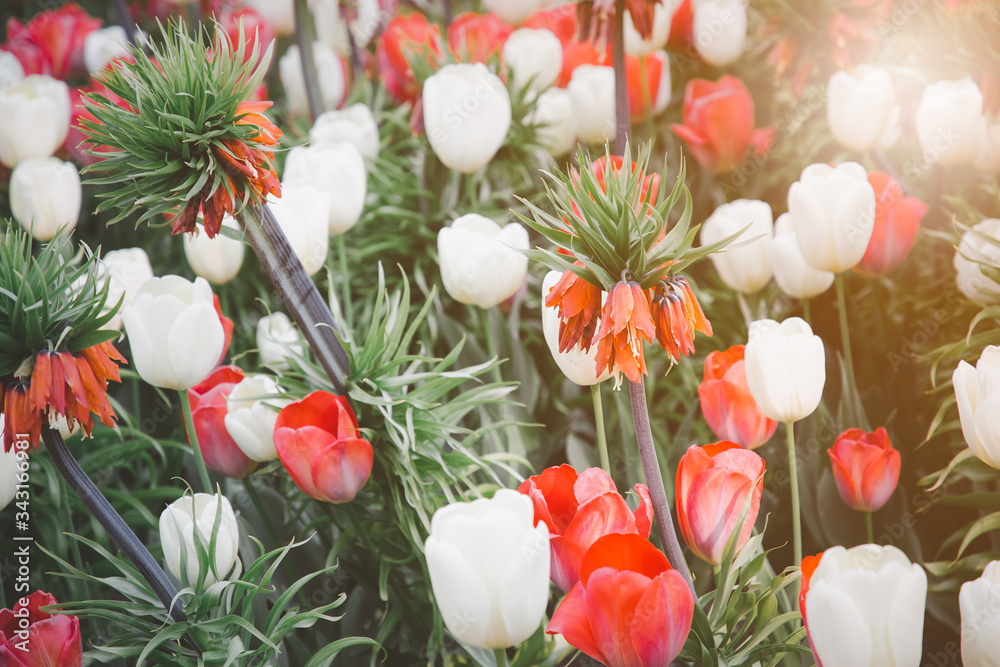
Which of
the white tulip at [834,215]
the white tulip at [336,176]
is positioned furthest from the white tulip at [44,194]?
the white tulip at [834,215]

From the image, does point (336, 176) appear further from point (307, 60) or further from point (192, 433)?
point (307, 60)

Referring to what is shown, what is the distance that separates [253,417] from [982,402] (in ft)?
1.91

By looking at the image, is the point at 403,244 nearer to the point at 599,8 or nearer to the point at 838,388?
the point at 599,8

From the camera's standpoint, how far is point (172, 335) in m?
0.63

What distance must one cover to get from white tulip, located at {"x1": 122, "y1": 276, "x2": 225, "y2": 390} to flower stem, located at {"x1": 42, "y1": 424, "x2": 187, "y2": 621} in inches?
4.8

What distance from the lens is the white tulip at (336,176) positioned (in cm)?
84

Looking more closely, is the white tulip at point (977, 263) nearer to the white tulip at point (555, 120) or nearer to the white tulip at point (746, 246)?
the white tulip at point (746, 246)

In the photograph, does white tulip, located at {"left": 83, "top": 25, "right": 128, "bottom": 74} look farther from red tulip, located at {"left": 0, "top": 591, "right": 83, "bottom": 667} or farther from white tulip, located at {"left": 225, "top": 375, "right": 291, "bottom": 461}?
red tulip, located at {"left": 0, "top": 591, "right": 83, "bottom": 667}

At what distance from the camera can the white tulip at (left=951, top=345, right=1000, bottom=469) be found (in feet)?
1.79

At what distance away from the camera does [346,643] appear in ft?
1.90

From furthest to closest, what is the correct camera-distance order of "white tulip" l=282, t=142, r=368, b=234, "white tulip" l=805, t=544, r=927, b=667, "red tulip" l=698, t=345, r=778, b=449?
"white tulip" l=282, t=142, r=368, b=234 < "red tulip" l=698, t=345, r=778, b=449 < "white tulip" l=805, t=544, r=927, b=667

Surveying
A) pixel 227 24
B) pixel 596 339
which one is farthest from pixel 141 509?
pixel 227 24

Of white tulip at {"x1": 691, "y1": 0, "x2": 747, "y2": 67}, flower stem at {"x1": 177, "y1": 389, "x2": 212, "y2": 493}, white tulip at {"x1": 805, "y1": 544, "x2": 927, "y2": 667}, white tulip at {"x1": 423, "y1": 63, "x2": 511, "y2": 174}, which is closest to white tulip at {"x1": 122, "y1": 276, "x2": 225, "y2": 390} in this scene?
flower stem at {"x1": 177, "y1": 389, "x2": 212, "y2": 493}

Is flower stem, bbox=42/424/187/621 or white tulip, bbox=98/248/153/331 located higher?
white tulip, bbox=98/248/153/331
